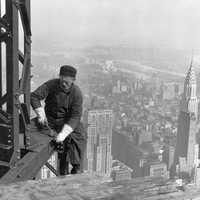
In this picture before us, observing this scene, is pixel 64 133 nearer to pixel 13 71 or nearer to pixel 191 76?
pixel 13 71

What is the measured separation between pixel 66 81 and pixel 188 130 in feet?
94.0

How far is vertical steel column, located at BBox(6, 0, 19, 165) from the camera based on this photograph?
2471mm

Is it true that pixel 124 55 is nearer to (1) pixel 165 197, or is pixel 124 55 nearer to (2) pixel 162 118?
(2) pixel 162 118

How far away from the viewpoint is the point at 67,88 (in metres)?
3.08

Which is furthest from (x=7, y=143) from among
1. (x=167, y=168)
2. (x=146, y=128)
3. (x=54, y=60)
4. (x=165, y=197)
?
(x=146, y=128)

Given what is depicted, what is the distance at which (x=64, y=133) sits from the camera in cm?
295

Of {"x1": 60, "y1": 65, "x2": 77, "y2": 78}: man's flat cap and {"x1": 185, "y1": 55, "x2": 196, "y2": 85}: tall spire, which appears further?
{"x1": 185, "y1": 55, "x2": 196, "y2": 85}: tall spire

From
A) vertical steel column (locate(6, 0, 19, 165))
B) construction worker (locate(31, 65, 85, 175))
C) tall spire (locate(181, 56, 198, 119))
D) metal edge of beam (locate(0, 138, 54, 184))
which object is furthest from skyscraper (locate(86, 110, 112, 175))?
vertical steel column (locate(6, 0, 19, 165))

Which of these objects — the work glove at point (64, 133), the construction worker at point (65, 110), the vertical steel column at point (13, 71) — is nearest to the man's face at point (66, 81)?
the construction worker at point (65, 110)

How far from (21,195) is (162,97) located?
3631cm

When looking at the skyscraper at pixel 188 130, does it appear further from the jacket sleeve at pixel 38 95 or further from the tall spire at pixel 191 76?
the jacket sleeve at pixel 38 95

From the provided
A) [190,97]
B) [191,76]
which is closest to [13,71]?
[190,97]

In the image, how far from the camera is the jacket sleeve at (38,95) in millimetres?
3055

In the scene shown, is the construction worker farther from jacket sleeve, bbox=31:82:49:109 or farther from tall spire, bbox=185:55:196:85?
tall spire, bbox=185:55:196:85
